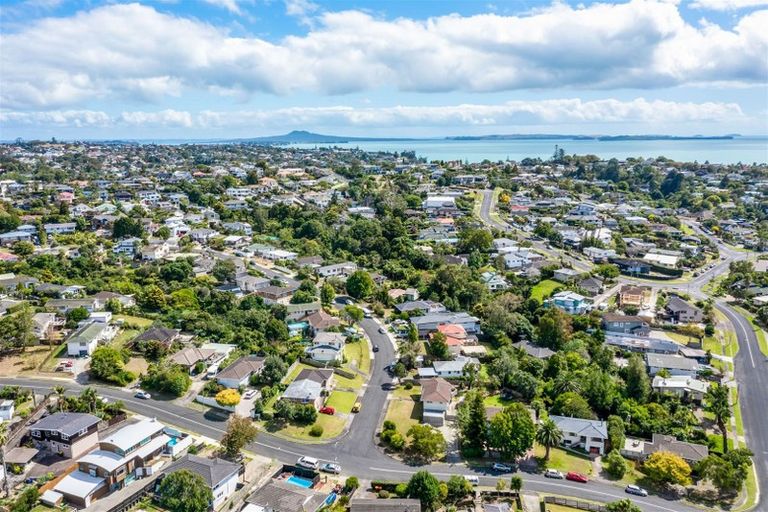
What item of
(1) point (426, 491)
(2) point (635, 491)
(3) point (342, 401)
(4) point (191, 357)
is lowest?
(2) point (635, 491)

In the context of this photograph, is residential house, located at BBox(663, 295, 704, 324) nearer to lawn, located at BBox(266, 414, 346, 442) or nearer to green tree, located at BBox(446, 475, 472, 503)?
green tree, located at BBox(446, 475, 472, 503)

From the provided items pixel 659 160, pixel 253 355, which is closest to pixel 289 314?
pixel 253 355

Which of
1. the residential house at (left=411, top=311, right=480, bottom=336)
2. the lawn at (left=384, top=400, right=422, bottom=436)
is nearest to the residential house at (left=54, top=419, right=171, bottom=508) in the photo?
the lawn at (left=384, top=400, right=422, bottom=436)

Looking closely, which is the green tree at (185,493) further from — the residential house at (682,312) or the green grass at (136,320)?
the residential house at (682,312)

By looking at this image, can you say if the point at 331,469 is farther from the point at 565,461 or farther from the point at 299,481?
the point at 565,461

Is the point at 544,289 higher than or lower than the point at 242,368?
lower

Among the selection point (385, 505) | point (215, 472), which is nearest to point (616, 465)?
point (385, 505)
